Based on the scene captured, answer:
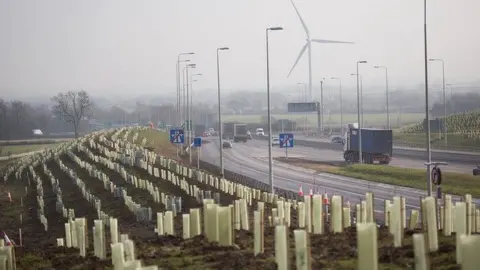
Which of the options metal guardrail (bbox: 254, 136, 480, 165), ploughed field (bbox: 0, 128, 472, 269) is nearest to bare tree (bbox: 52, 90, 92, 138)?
metal guardrail (bbox: 254, 136, 480, 165)

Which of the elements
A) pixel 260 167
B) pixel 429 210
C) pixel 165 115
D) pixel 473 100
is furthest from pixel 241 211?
pixel 165 115

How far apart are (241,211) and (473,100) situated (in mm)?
83338

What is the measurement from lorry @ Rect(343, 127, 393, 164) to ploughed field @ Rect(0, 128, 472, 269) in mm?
19434

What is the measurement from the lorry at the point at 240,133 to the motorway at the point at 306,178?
41.3ft

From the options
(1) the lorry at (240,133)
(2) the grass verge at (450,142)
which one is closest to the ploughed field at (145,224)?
(2) the grass verge at (450,142)

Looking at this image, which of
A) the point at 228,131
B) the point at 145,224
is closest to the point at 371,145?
the point at 145,224

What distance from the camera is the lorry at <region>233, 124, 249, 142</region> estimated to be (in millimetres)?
100425

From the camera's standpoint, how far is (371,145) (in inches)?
2499

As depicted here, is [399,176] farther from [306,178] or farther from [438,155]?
[438,155]

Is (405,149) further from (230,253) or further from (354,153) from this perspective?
(230,253)

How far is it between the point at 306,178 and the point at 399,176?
632 cm

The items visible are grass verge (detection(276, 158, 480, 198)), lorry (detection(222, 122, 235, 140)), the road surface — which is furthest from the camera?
lorry (detection(222, 122, 235, 140))

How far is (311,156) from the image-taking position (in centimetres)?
7125

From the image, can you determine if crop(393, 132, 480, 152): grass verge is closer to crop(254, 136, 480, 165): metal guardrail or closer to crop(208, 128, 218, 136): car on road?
crop(254, 136, 480, 165): metal guardrail
